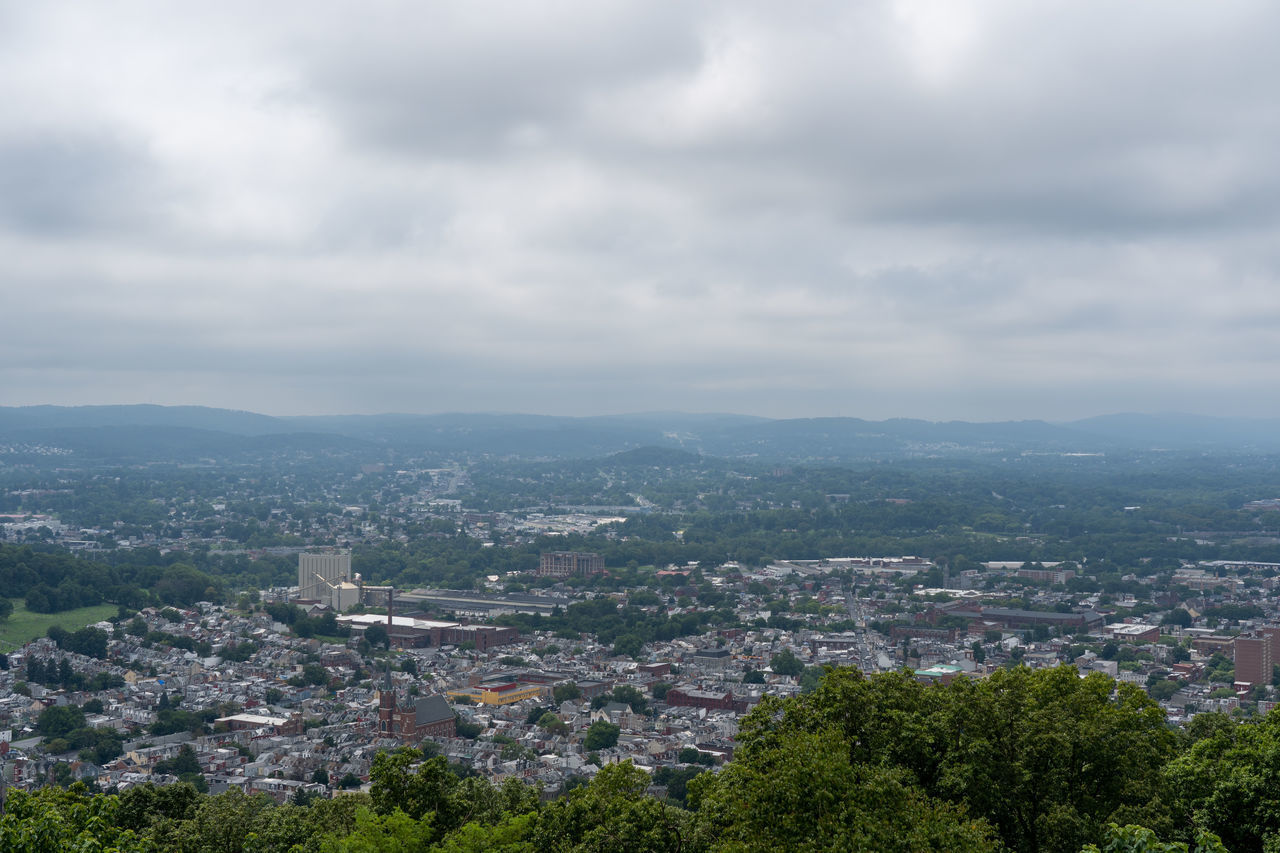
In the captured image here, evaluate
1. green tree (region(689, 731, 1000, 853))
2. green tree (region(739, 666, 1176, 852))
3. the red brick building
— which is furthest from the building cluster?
green tree (region(689, 731, 1000, 853))

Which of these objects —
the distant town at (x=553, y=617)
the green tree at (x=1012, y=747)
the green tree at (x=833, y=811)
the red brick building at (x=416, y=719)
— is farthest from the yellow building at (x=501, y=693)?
the green tree at (x=833, y=811)

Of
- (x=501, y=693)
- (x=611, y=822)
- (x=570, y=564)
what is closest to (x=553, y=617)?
(x=501, y=693)

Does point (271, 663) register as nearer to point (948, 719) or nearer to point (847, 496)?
point (948, 719)

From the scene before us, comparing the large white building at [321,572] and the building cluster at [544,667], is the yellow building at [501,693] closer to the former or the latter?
the building cluster at [544,667]

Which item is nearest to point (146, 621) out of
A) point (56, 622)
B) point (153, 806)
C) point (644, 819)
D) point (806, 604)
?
point (56, 622)

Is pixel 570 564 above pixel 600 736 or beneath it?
beneath

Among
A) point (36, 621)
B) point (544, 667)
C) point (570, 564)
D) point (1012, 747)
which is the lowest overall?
point (570, 564)

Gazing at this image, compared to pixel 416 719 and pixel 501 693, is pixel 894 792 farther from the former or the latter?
pixel 501 693
